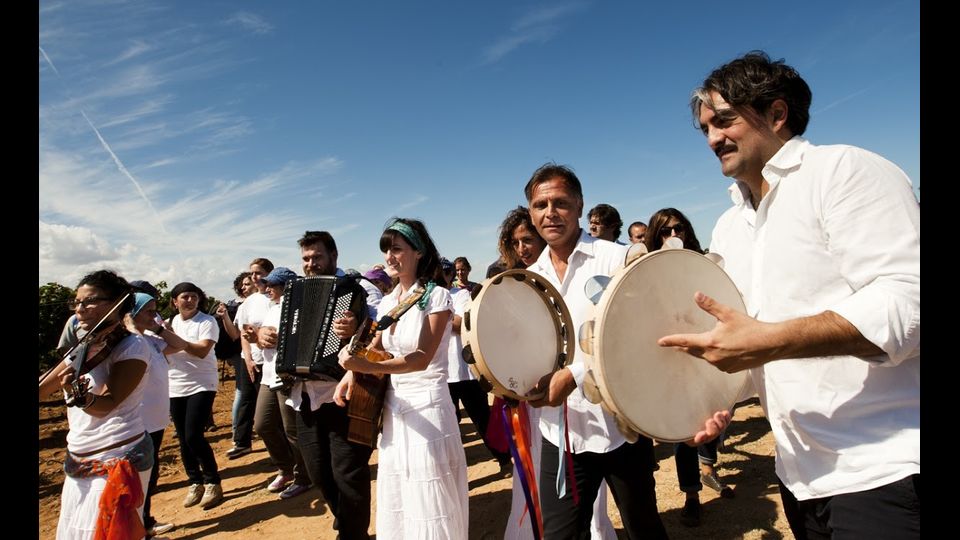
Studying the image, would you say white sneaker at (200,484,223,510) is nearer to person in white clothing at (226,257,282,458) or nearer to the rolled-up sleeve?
person in white clothing at (226,257,282,458)

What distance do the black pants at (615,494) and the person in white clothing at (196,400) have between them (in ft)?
14.1

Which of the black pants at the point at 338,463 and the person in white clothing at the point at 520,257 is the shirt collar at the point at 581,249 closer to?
the person in white clothing at the point at 520,257

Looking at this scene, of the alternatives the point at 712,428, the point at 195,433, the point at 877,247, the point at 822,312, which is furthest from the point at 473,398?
the point at 877,247

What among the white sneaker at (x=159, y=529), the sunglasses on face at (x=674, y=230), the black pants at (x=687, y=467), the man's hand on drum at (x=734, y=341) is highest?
the sunglasses on face at (x=674, y=230)

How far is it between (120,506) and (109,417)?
1.74 ft

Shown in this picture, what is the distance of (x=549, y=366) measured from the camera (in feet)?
7.47

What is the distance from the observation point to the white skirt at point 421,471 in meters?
2.98

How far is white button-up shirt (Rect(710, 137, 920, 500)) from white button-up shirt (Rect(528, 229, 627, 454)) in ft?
2.97

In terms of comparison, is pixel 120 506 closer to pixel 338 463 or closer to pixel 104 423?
pixel 104 423

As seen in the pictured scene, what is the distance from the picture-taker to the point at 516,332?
2.23 meters

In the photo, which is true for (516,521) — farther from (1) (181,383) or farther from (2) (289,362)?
(1) (181,383)

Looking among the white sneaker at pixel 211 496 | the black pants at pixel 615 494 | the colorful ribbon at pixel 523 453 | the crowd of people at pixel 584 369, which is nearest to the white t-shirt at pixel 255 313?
the crowd of people at pixel 584 369
